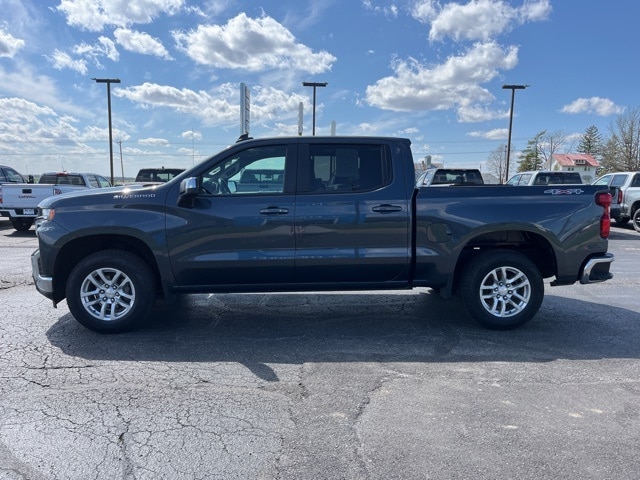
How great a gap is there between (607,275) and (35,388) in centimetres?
552

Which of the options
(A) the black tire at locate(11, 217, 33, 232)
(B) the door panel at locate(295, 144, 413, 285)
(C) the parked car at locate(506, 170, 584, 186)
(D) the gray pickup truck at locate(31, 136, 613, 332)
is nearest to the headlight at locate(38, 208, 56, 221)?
(D) the gray pickup truck at locate(31, 136, 613, 332)

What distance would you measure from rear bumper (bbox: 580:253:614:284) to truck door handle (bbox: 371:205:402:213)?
212 cm

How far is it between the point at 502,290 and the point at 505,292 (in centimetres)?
4

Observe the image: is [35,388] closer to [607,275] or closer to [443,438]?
[443,438]

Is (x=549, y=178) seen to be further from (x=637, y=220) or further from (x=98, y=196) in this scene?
(x=98, y=196)

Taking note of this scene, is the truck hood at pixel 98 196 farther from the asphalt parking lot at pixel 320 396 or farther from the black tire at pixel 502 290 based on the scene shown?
the black tire at pixel 502 290

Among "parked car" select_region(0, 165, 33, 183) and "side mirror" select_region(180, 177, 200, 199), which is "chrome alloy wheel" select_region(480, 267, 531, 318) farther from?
"parked car" select_region(0, 165, 33, 183)

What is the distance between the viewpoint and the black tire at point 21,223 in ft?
45.8

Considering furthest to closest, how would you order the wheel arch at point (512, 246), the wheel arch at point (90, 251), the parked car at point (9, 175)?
the parked car at point (9, 175), the wheel arch at point (512, 246), the wheel arch at point (90, 251)

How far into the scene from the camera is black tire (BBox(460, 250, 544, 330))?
494cm

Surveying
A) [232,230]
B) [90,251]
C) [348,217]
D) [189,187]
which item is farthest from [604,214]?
[90,251]

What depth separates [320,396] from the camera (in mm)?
3498

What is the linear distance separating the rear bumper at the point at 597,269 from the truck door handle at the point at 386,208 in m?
2.12

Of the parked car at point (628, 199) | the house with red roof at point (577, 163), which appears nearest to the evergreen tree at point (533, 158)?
the house with red roof at point (577, 163)
